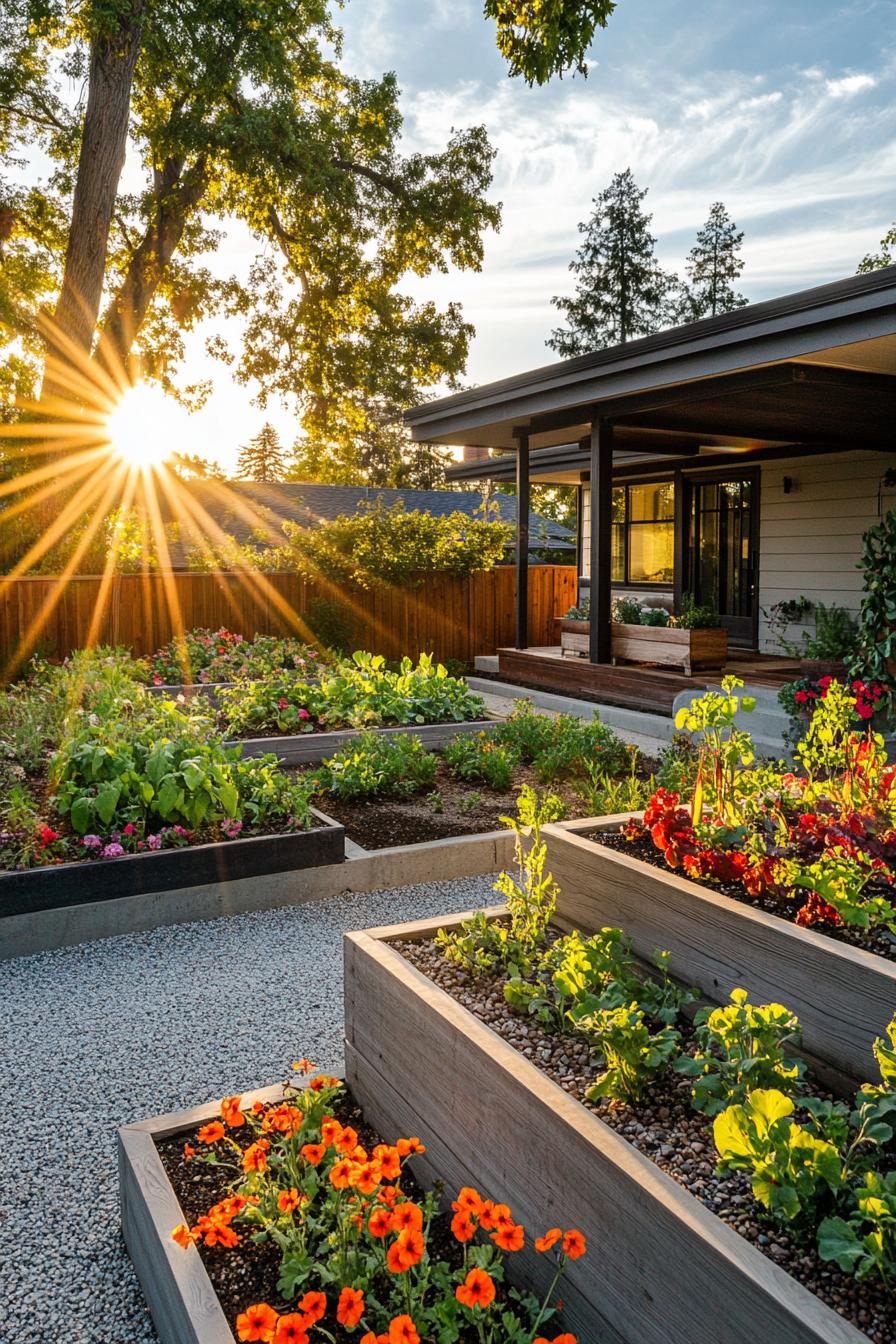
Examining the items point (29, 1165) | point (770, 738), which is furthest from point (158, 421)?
point (29, 1165)

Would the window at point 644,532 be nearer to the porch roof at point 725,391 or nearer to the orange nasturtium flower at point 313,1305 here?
the porch roof at point 725,391

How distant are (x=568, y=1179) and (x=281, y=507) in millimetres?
24264

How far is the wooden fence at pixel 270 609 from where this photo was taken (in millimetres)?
10336

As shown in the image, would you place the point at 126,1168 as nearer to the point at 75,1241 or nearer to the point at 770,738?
the point at 75,1241

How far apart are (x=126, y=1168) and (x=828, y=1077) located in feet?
5.34

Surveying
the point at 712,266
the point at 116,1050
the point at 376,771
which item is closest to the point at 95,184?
the point at 376,771

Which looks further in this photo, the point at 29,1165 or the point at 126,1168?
the point at 29,1165

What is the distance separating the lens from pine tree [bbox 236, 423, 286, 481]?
6322 cm

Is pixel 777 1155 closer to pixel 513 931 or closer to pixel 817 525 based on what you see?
pixel 513 931

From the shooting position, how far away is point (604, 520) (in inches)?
358

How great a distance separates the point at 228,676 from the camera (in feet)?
27.9

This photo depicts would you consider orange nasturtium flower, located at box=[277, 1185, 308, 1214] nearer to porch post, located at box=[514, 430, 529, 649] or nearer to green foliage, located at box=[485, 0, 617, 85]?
green foliage, located at box=[485, 0, 617, 85]

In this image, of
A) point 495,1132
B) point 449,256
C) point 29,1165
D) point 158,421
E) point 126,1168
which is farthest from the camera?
point 158,421

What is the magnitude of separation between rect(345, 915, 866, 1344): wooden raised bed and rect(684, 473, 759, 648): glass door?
390 inches
